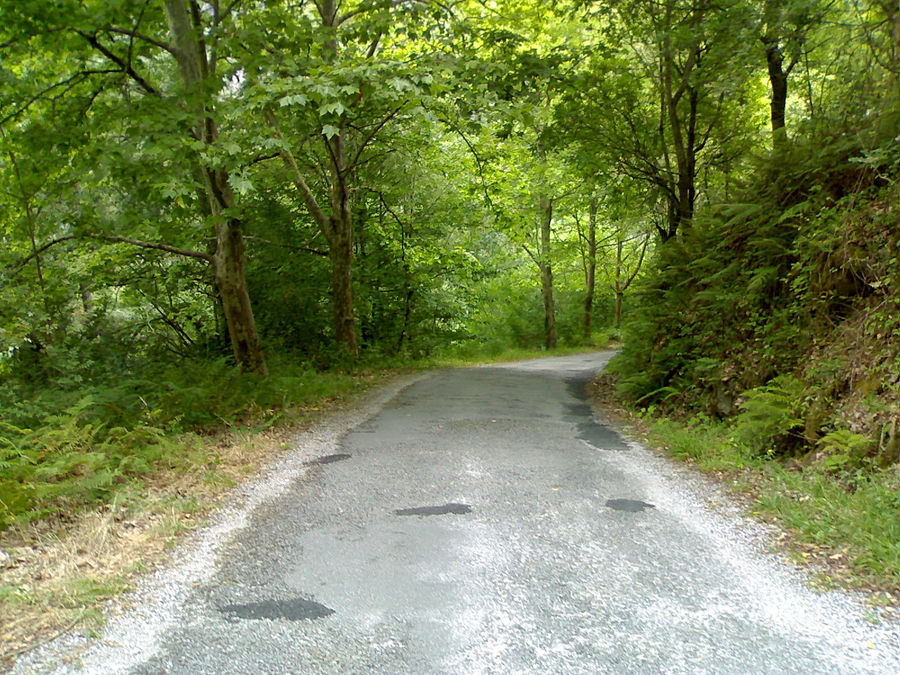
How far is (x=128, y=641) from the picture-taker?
3.37 meters

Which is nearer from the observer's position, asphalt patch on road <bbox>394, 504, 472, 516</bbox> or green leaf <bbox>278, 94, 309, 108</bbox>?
asphalt patch on road <bbox>394, 504, 472, 516</bbox>

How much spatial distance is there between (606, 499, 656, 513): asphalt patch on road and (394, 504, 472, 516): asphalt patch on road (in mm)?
1248

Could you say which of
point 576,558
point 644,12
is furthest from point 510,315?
point 576,558

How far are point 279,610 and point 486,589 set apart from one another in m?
Answer: 1.22

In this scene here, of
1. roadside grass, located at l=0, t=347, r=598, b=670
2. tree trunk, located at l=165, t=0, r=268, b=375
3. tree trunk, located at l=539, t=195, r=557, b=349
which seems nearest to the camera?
roadside grass, located at l=0, t=347, r=598, b=670

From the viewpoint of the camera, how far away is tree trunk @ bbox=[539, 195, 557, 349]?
25.7 m

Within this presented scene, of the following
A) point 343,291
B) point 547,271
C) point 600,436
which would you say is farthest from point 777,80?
point 547,271

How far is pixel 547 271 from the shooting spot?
90.0ft

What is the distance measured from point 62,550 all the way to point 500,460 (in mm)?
4047

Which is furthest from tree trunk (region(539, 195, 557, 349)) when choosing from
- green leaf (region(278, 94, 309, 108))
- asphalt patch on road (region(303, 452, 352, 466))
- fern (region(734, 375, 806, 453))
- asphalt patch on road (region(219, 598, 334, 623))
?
asphalt patch on road (region(219, 598, 334, 623))

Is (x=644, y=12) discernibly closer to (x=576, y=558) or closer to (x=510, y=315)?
(x=576, y=558)

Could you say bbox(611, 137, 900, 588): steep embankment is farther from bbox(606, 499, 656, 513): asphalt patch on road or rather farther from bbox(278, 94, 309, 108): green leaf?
bbox(278, 94, 309, 108): green leaf

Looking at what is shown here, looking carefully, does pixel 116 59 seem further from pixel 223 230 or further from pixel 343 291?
pixel 343 291

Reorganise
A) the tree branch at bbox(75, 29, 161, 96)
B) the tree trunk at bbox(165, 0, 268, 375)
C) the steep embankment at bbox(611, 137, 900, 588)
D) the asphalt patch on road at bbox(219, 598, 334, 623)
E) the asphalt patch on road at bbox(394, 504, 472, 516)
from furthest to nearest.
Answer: the tree trunk at bbox(165, 0, 268, 375), the tree branch at bbox(75, 29, 161, 96), the asphalt patch on road at bbox(394, 504, 472, 516), the steep embankment at bbox(611, 137, 900, 588), the asphalt patch on road at bbox(219, 598, 334, 623)
